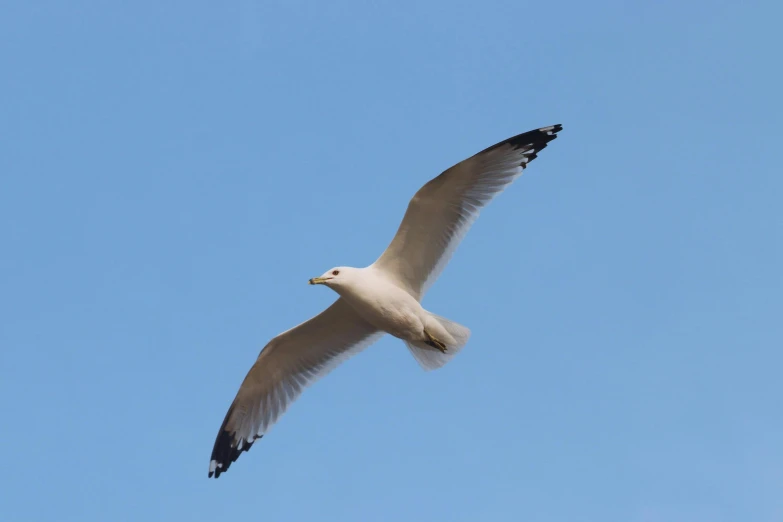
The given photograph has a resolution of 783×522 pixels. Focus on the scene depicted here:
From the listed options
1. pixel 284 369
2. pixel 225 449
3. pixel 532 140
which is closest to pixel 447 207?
pixel 532 140

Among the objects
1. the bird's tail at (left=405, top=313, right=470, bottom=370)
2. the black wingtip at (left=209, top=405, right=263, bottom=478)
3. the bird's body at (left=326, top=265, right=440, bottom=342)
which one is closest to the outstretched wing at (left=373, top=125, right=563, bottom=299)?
the bird's body at (left=326, top=265, right=440, bottom=342)

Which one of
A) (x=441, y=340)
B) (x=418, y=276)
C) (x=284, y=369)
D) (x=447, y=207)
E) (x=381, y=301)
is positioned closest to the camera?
(x=381, y=301)

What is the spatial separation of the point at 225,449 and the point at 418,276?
9.21ft

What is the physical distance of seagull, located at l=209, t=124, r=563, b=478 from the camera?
8633 millimetres

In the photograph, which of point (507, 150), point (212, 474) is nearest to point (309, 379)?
point (212, 474)

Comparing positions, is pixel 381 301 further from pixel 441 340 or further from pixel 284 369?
pixel 284 369

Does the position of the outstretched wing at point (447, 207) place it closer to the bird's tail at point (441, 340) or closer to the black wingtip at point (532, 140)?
the black wingtip at point (532, 140)

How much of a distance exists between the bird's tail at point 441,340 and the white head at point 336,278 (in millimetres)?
814

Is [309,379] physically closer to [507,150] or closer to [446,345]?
[446,345]

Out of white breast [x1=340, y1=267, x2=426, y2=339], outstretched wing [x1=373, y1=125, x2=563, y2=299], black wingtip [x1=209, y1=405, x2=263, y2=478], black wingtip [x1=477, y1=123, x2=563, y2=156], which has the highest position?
black wingtip [x1=477, y1=123, x2=563, y2=156]

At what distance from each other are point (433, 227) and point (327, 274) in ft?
3.37

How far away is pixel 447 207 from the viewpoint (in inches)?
344

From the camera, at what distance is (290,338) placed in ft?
31.1

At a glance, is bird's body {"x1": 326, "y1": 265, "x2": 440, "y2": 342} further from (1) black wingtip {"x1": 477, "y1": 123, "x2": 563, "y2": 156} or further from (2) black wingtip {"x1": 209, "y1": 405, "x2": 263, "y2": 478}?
(2) black wingtip {"x1": 209, "y1": 405, "x2": 263, "y2": 478}
